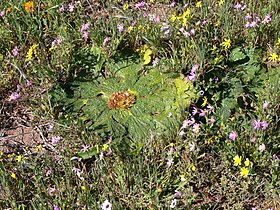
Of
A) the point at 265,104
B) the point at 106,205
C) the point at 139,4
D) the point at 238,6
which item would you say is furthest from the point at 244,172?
the point at 139,4

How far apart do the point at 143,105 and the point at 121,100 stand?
0.18 m

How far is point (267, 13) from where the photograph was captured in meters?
3.87

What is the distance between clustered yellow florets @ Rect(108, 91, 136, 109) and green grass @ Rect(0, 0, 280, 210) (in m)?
0.02

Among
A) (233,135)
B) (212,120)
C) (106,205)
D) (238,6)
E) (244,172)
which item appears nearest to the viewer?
(106,205)

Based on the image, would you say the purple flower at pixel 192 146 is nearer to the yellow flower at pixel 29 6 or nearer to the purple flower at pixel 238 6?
the purple flower at pixel 238 6

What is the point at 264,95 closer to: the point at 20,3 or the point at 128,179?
the point at 128,179

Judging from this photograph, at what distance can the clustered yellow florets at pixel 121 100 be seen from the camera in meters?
3.56

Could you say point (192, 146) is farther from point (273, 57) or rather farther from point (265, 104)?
point (273, 57)

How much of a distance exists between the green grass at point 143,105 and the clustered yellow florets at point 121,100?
23mm

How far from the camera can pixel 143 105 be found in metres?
3.54

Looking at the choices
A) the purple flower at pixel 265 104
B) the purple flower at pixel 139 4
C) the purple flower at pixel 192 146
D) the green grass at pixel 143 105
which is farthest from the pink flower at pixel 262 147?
the purple flower at pixel 139 4

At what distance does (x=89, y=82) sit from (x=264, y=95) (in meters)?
1.36

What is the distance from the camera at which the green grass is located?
9.69 feet

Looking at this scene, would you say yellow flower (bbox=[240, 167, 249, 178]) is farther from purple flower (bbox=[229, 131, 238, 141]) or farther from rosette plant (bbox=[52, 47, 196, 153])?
rosette plant (bbox=[52, 47, 196, 153])
